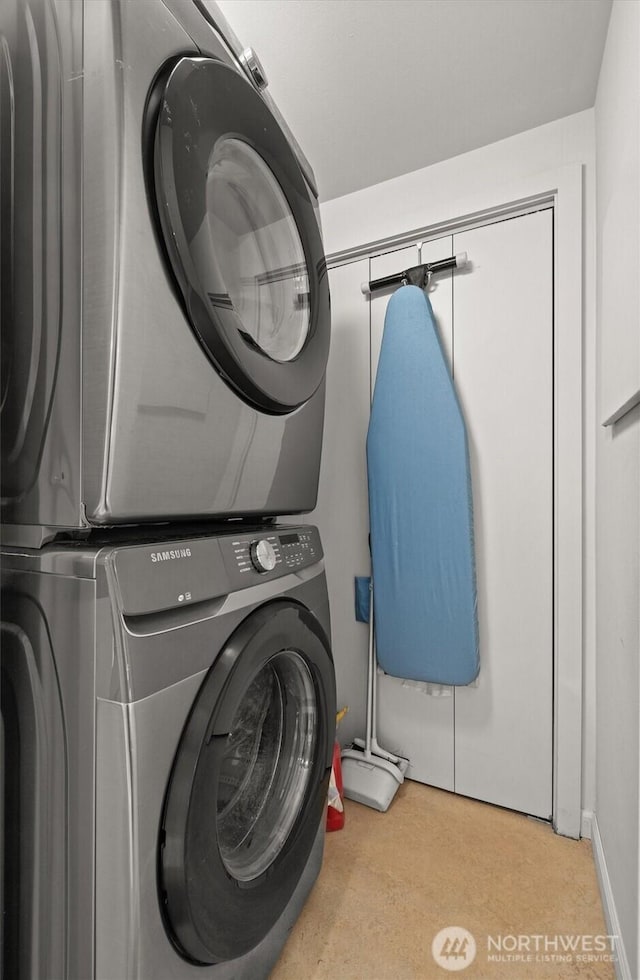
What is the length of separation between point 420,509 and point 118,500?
1.16 meters

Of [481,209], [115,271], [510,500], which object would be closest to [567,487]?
[510,500]

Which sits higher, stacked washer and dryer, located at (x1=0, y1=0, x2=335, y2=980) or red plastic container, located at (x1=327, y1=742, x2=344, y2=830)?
stacked washer and dryer, located at (x1=0, y1=0, x2=335, y2=980)

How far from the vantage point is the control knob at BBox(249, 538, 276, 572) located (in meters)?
0.97

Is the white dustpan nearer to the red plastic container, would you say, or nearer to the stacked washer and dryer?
the red plastic container

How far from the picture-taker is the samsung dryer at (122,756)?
0.66 metres

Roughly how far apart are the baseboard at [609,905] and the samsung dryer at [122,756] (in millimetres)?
784

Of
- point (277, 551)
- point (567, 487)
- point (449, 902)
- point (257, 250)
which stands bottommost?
point (449, 902)

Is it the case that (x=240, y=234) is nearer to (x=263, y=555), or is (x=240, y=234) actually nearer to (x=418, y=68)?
(x=263, y=555)

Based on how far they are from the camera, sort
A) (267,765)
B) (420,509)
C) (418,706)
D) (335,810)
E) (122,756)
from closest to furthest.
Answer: (122,756)
(267,765)
(335,810)
(420,509)
(418,706)

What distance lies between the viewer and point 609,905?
118cm

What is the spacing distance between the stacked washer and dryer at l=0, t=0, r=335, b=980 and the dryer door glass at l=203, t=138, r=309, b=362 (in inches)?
1.4

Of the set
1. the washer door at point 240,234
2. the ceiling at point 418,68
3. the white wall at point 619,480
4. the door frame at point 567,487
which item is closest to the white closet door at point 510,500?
the door frame at point 567,487

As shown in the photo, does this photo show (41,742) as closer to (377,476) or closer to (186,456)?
(186,456)

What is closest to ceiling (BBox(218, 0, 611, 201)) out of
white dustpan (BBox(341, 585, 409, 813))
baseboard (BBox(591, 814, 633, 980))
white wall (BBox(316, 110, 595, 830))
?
white wall (BBox(316, 110, 595, 830))
